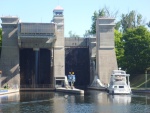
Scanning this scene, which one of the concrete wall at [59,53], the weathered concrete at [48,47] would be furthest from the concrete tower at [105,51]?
the concrete wall at [59,53]

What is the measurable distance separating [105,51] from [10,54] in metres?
17.5

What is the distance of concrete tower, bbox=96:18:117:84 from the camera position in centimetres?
7806

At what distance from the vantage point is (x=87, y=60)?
8494cm

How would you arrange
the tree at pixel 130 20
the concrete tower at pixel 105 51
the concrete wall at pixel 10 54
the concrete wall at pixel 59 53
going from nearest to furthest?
1. the concrete wall at pixel 10 54
2. the concrete wall at pixel 59 53
3. the concrete tower at pixel 105 51
4. the tree at pixel 130 20

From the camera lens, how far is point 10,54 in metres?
75.9

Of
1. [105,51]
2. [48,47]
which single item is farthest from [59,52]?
[105,51]

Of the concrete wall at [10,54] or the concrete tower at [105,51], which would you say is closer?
the concrete wall at [10,54]

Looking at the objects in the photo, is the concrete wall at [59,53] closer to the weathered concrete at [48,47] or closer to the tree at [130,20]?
the weathered concrete at [48,47]

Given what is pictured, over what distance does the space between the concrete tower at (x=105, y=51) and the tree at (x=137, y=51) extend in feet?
13.7

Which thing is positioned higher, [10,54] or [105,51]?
[105,51]

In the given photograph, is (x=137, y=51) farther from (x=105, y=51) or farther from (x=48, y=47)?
(x=48, y=47)

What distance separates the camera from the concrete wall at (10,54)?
75.4m

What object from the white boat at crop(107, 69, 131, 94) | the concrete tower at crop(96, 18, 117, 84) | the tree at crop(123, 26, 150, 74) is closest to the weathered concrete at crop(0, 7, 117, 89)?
the concrete tower at crop(96, 18, 117, 84)

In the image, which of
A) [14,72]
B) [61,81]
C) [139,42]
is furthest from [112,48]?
[14,72]
